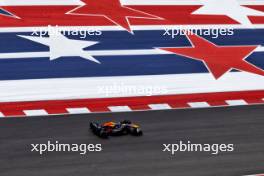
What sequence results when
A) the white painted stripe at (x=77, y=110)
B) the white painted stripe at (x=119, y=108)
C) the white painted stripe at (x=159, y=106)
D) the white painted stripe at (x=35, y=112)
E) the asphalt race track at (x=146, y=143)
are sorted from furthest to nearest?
1. the white painted stripe at (x=159, y=106)
2. the white painted stripe at (x=119, y=108)
3. the white painted stripe at (x=77, y=110)
4. the white painted stripe at (x=35, y=112)
5. the asphalt race track at (x=146, y=143)

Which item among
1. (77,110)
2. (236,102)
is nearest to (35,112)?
(77,110)

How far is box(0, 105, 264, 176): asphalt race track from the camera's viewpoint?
6176 mm

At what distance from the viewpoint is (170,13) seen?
927 centimetres

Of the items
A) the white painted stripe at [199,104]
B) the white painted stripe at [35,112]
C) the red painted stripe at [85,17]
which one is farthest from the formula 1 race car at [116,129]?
the red painted stripe at [85,17]

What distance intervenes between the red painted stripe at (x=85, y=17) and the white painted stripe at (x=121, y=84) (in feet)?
3.34

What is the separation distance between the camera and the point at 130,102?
8367 millimetres

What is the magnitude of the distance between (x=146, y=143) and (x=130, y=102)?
58.9 inches

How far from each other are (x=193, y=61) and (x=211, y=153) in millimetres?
2564

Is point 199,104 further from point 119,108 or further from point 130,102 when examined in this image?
point 119,108

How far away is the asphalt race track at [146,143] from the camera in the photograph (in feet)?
20.3

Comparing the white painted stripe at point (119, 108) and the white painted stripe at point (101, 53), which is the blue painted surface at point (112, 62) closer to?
the white painted stripe at point (101, 53)

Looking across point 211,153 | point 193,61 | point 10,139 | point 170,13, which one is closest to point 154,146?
point 211,153

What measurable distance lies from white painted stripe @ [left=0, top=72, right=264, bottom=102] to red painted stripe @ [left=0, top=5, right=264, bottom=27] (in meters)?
1.02

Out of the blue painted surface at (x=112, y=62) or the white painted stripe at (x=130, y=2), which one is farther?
the white painted stripe at (x=130, y=2)
